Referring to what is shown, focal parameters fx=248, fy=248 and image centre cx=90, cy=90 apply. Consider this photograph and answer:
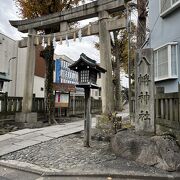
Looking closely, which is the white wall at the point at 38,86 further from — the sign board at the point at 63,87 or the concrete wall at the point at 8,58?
the sign board at the point at 63,87

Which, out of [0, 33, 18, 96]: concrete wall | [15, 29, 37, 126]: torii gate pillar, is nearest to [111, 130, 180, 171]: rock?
[15, 29, 37, 126]: torii gate pillar

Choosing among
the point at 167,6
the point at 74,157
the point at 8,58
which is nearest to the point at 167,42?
the point at 167,6

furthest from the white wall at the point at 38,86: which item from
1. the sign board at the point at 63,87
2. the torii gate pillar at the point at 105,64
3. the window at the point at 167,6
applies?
the window at the point at 167,6

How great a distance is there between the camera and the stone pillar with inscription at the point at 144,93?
750 cm

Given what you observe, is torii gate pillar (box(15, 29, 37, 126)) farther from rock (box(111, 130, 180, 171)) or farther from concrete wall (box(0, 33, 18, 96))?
concrete wall (box(0, 33, 18, 96))

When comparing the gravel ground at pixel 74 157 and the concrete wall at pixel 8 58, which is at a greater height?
the concrete wall at pixel 8 58

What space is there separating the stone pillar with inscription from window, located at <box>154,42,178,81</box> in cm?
→ 387

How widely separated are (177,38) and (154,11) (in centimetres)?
280

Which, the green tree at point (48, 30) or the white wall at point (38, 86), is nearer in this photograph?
the green tree at point (48, 30)

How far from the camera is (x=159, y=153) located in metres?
6.30

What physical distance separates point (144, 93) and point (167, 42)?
4997mm

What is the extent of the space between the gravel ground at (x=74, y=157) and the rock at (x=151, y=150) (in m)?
0.21

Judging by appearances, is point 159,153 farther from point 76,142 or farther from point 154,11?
point 154,11

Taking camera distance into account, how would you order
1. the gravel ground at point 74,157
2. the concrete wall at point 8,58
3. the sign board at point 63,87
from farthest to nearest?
1. the concrete wall at point 8,58
2. the sign board at point 63,87
3. the gravel ground at point 74,157
